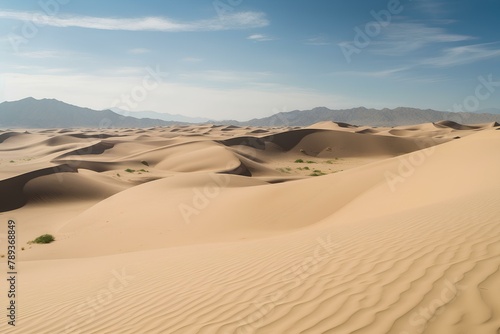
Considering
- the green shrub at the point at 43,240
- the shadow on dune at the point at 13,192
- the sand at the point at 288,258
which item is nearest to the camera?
the sand at the point at 288,258

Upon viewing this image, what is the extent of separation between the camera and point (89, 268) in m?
8.69

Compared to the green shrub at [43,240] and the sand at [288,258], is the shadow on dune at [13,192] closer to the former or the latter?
the sand at [288,258]

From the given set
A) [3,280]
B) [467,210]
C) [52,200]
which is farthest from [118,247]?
[52,200]

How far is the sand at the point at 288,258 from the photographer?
3451mm

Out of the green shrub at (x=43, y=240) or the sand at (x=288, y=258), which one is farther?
the green shrub at (x=43, y=240)

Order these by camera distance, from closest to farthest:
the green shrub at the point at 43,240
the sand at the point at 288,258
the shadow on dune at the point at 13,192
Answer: the sand at the point at 288,258 < the green shrub at the point at 43,240 < the shadow on dune at the point at 13,192

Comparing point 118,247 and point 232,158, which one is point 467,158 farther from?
point 232,158

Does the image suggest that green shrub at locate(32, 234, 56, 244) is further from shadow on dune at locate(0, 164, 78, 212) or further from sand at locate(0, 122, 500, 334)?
shadow on dune at locate(0, 164, 78, 212)

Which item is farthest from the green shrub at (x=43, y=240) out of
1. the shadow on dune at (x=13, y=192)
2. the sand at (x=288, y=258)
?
the shadow on dune at (x=13, y=192)

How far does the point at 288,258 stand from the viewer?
582 centimetres

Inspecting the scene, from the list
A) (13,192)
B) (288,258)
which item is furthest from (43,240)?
(288,258)

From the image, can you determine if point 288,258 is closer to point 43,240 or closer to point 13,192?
A: point 43,240

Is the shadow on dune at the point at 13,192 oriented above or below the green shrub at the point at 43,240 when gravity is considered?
above

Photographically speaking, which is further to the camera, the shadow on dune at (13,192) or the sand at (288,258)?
the shadow on dune at (13,192)
